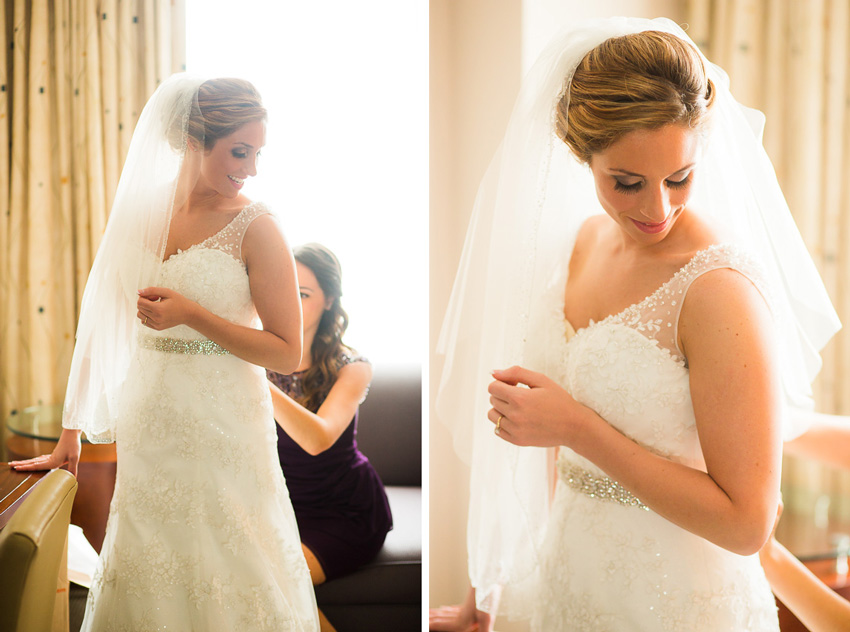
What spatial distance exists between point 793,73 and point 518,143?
5.74 ft

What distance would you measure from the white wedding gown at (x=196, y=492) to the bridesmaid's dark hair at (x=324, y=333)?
257 mm

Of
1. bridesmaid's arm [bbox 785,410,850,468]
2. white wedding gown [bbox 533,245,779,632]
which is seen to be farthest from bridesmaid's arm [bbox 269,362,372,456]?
bridesmaid's arm [bbox 785,410,850,468]

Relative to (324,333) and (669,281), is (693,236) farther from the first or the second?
(324,333)

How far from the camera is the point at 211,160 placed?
1.18m

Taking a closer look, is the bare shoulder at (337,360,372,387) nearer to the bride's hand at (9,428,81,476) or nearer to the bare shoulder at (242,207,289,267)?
the bare shoulder at (242,207,289,267)

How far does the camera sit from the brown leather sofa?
5.40 feet

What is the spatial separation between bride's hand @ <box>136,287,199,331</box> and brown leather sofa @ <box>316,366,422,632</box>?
0.57m

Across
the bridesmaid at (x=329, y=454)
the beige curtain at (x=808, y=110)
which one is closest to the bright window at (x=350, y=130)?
the bridesmaid at (x=329, y=454)

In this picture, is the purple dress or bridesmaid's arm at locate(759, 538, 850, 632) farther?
the purple dress

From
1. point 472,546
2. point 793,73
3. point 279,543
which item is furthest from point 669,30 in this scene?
point 793,73

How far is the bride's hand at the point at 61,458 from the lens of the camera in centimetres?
131

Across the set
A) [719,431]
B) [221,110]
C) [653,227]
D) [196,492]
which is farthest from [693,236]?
[196,492]

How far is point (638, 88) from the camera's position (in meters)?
0.86

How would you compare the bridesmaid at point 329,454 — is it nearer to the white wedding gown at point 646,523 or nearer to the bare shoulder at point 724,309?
the white wedding gown at point 646,523
